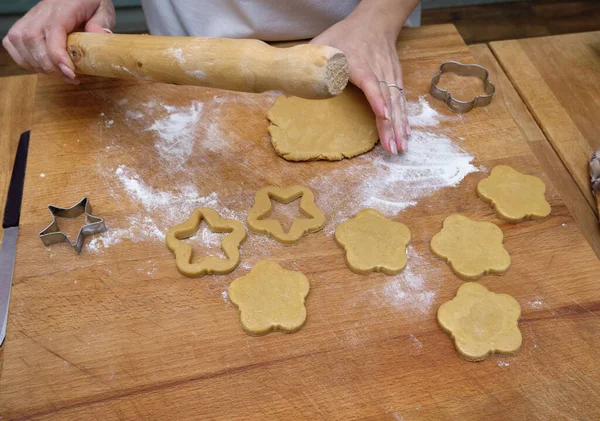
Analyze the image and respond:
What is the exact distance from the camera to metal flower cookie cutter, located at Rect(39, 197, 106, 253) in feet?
4.72

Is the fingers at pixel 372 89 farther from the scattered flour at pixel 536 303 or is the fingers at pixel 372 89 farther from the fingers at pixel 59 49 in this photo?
the fingers at pixel 59 49

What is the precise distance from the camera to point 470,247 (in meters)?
1.45

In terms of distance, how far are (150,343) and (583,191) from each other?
1417 millimetres

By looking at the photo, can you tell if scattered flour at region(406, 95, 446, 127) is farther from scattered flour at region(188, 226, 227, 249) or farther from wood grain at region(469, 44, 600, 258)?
scattered flour at region(188, 226, 227, 249)

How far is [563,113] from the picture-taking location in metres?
1.98

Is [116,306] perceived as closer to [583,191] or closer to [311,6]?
[311,6]

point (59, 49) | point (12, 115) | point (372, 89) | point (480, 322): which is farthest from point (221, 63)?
point (12, 115)

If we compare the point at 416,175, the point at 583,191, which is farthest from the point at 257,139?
the point at 583,191

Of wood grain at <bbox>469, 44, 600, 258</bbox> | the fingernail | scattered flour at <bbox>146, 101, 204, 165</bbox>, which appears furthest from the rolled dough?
the fingernail

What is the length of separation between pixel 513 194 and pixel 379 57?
0.63 metres

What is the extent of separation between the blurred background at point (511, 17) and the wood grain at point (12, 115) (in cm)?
260

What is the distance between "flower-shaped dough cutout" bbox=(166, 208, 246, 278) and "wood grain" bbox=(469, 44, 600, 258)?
106 centimetres

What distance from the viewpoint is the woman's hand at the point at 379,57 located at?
165cm

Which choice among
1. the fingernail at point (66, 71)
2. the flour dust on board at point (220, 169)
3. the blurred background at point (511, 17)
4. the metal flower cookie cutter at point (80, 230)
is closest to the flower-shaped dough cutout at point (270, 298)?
the flour dust on board at point (220, 169)
